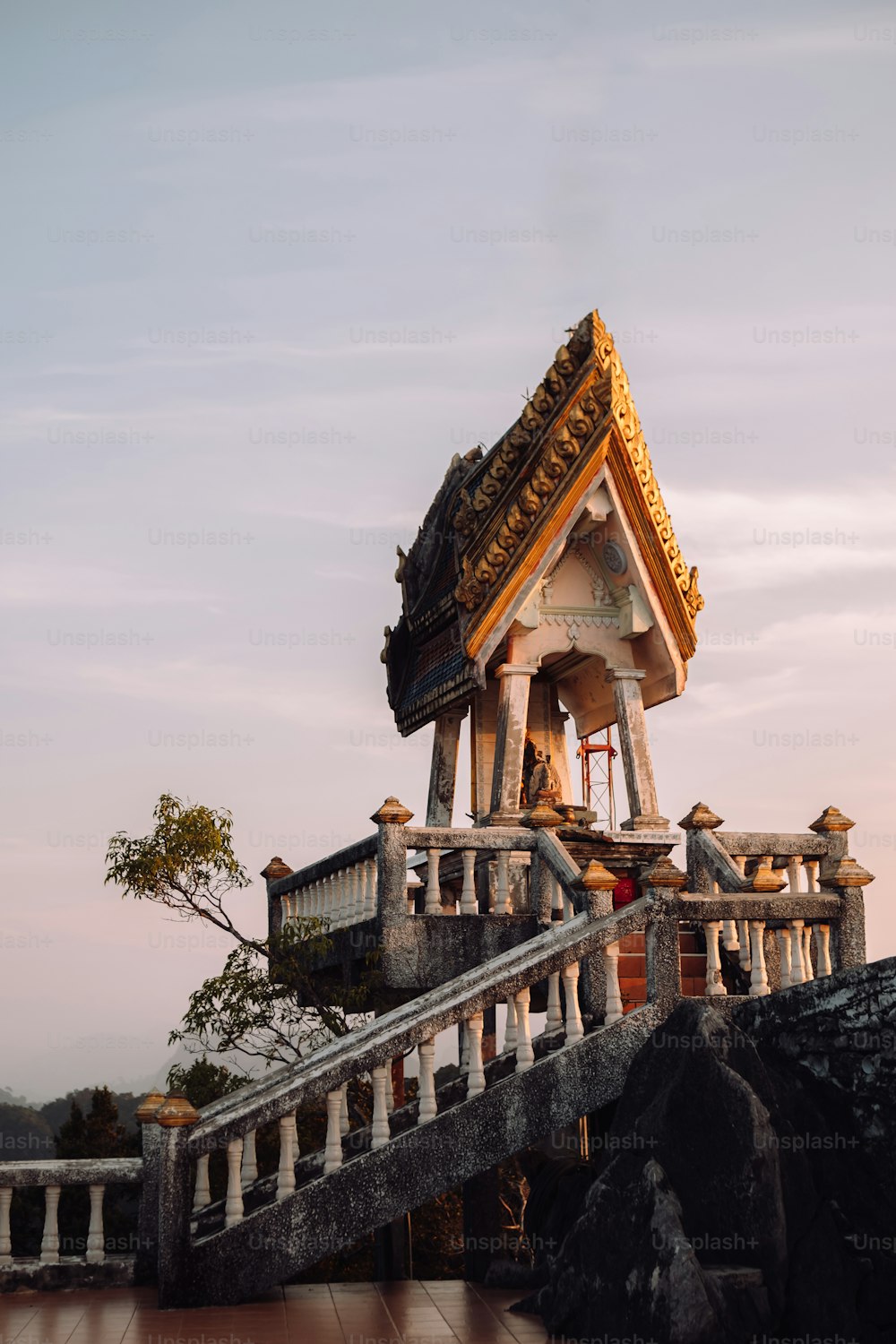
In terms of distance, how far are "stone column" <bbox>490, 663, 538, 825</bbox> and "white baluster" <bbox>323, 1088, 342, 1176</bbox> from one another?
5.46 m

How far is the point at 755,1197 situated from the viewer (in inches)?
369

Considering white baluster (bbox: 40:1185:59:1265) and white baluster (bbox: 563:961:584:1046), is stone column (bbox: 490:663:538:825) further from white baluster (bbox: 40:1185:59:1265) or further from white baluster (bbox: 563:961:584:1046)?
white baluster (bbox: 40:1185:59:1265)

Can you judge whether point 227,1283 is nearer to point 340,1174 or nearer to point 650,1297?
point 340,1174

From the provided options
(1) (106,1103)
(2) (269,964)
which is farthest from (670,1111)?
(1) (106,1103)

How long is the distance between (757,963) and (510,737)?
203 inches

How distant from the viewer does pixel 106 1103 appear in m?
27.4

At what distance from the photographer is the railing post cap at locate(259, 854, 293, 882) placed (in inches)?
750

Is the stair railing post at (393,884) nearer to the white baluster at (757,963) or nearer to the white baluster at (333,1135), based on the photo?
the white baluster at (333,1135)

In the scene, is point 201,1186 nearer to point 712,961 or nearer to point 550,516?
point 712,961

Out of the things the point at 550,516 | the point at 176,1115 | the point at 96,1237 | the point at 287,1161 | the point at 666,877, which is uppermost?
the point at 550,516

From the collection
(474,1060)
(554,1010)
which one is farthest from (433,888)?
(474,1060)

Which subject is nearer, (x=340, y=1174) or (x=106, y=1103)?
(x=340, y=1174)

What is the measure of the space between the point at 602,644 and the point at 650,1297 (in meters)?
9.82

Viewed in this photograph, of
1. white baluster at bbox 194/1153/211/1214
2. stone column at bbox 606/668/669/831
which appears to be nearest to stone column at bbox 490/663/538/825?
stone column at bbox 606/668/669/831
